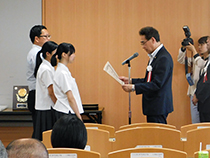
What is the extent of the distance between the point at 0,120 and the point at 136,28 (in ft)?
9.32

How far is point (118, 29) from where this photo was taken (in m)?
5.68

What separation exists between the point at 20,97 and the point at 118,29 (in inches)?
81.7

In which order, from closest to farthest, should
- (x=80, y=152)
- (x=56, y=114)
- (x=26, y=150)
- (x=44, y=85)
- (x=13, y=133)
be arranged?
(x=26, y=150), (x=80, y=152), (x=56, y=114), (x=44, y=85), (x=13, y=133)

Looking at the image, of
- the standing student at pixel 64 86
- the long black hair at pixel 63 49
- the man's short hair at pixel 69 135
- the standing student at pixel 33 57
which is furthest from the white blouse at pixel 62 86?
the man's short hair at pixel 69 135

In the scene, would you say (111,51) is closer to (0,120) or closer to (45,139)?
(0,120)

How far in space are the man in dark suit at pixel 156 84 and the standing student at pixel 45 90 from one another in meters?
0.92

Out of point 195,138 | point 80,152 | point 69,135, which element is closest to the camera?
point 80,152

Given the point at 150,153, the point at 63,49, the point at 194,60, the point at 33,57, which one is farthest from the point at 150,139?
the point at 194,60

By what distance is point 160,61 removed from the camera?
3.69 metres

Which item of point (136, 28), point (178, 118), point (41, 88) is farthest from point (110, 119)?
point (41, 88)

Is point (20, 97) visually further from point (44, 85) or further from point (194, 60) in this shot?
point (194, 60)

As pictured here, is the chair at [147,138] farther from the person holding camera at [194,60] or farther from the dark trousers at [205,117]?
the person holding camera at [194,60]

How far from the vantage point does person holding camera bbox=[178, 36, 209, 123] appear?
5160mm

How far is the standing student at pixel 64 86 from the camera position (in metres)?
3.66
